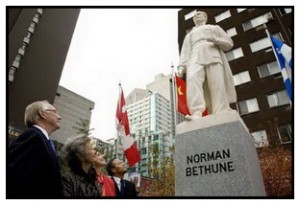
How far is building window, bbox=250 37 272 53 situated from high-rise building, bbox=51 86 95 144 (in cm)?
1456

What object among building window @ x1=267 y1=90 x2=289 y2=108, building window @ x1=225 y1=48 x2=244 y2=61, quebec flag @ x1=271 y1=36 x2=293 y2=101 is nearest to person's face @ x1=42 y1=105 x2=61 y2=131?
quebec flag @ x1=271 y1=36 x2=293 y2=101

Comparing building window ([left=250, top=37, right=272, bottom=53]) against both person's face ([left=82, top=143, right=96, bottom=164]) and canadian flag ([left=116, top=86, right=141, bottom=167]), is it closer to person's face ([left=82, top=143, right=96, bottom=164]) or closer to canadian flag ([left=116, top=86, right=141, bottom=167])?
canadian flag ([left=116, top=86, right=141, bottom=167])

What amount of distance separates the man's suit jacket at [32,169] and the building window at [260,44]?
20938 mm

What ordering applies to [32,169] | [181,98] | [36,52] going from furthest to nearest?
[181,98]
[36,52]
[32,169]

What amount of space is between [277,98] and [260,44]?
16.3 ft

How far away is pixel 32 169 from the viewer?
2424 mm

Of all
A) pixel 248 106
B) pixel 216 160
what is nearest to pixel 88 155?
pixel 216 160

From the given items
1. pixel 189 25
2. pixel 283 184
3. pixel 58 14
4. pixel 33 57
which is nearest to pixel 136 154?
pixel 33 57

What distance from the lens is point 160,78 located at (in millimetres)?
30188

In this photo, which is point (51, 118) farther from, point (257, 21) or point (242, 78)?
point (257, 21)

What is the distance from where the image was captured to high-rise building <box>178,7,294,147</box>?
17.4 meters

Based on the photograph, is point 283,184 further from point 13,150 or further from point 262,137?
point 13,150

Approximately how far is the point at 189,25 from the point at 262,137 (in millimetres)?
13448

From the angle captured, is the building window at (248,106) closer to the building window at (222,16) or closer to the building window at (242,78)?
the building window at (242,78)
